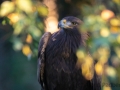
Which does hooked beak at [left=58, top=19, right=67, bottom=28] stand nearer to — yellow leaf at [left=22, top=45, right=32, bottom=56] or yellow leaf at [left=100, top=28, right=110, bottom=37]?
yellow leaf at [left=22, top=45, right=32, bottom=56]

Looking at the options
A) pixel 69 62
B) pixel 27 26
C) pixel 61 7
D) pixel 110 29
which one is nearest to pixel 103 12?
pixel 110 29

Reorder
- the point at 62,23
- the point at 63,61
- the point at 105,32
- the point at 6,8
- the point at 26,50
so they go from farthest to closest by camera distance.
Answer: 1. the point at 63,61
2. the point at 62,23
3. the point at 26,50
4. the point at 6,8
5. the point at 105,32

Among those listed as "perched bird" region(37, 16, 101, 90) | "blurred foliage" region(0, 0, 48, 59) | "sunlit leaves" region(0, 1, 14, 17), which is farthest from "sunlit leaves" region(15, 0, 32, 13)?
"perched bird" region(37, 16, 101, 90)

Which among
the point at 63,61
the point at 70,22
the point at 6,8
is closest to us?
the point at 6,8

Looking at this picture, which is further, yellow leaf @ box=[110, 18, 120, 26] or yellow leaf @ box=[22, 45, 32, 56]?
yellow leaf @ box=[22, 45, 32, 56]

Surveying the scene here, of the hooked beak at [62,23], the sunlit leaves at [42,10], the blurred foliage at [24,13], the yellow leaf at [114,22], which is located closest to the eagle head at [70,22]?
the hooked beak at [62,23]

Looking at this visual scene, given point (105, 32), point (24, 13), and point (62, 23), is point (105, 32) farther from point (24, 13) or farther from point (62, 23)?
point (62, 23)

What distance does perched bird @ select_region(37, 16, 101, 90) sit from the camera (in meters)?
4.93

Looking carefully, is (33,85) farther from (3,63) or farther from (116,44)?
(116,44)

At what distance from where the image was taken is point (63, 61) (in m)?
4.95

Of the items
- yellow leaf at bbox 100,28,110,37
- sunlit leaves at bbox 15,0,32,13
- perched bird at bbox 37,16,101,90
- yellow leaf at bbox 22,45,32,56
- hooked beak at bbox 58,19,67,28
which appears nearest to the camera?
yellow leaf at bbox 100,28,110,37

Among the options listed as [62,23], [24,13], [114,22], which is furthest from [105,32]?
[62,23]

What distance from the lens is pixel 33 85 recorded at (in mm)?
7840

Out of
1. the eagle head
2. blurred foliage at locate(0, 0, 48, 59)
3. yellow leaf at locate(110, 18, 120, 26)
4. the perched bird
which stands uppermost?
blurred foliage at locate(0, 0, 48, 59)
